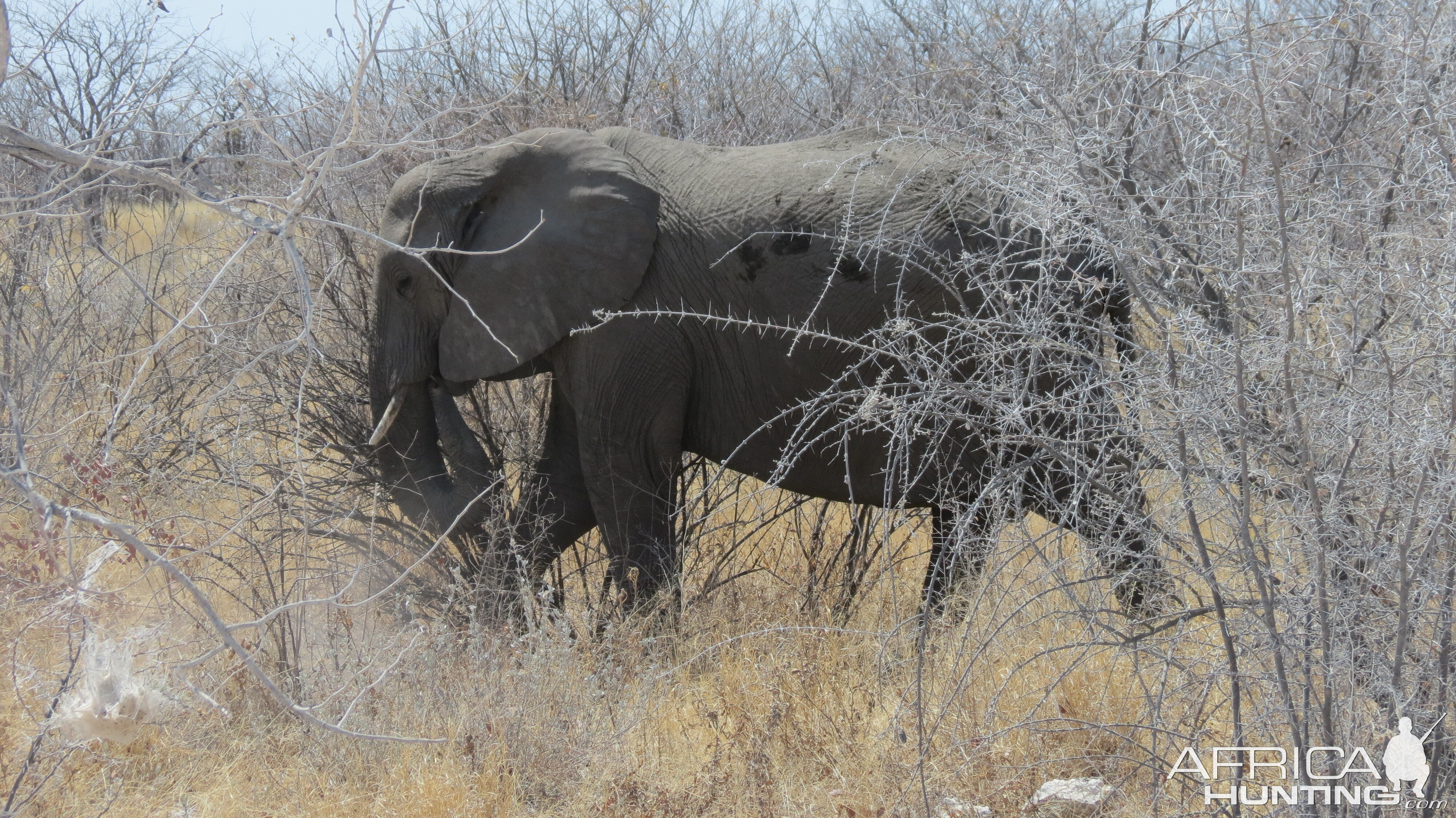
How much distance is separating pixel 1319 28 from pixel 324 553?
4.65 m

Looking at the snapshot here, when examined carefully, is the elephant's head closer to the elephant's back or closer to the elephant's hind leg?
the elephant's back

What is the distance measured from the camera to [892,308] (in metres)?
4.55

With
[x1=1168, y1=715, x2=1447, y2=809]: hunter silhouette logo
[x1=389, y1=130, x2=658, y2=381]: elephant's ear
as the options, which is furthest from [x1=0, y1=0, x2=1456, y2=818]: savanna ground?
[x1=389, y1=130, x2=658, y2=381]: elephant's ear

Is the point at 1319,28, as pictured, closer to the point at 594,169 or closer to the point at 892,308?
the point at 892,308

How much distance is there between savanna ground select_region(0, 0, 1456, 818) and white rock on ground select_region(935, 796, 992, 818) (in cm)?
9

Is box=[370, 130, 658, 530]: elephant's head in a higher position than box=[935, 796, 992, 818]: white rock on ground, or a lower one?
higher

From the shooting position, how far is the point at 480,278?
199 inches

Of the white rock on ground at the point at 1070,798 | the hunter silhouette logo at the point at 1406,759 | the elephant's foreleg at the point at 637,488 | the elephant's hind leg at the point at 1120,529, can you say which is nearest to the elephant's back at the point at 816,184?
the elephant's foreleg at the point at 637,488

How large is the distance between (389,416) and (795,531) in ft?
6.33

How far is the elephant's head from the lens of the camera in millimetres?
4992

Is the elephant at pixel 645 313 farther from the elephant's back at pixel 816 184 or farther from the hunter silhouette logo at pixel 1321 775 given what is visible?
the hunter silhouette logo at pixel 1321 775

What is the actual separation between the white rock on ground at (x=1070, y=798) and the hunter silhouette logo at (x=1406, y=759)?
74cm

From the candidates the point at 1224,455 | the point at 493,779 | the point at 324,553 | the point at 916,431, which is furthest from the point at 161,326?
the point at 1224,455

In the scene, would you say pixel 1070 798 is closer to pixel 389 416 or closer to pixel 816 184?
pixel 816 184
